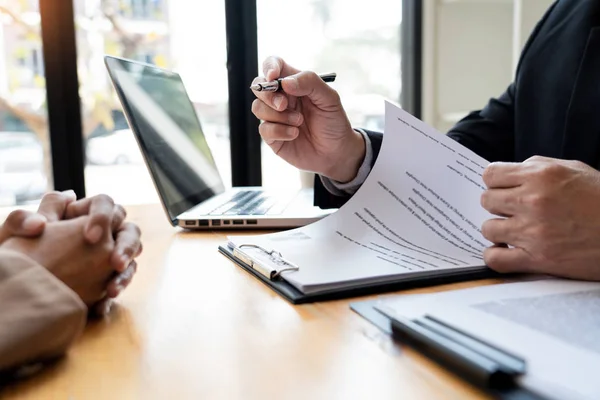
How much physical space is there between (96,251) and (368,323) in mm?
222

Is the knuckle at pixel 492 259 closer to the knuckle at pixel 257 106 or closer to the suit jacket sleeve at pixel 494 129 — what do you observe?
the knuckle at pixel 257 106

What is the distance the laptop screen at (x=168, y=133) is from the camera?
0.88 metres

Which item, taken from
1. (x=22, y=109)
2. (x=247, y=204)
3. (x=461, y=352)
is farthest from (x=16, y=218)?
(x=22, y=109)

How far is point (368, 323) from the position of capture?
1.40ft

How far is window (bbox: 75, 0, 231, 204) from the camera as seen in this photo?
152 centimetres

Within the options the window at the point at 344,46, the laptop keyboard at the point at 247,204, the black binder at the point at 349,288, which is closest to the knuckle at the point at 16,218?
the black binder at the point at 349,288

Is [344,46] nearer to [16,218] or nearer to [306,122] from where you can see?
[306,122]

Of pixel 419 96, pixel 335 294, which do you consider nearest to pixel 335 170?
pixel 335 294

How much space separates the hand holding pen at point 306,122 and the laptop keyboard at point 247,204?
116 millimetres

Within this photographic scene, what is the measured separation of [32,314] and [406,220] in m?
0.43

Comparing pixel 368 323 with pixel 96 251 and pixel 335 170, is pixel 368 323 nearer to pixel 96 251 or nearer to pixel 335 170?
pixel 96 251

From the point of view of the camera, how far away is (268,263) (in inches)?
Result: 22.3

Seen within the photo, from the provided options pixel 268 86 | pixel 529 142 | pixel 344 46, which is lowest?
pixel 529 142

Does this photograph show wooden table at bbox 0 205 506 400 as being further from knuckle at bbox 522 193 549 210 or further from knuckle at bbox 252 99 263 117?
knuckle at bbox 252 99 263 117
